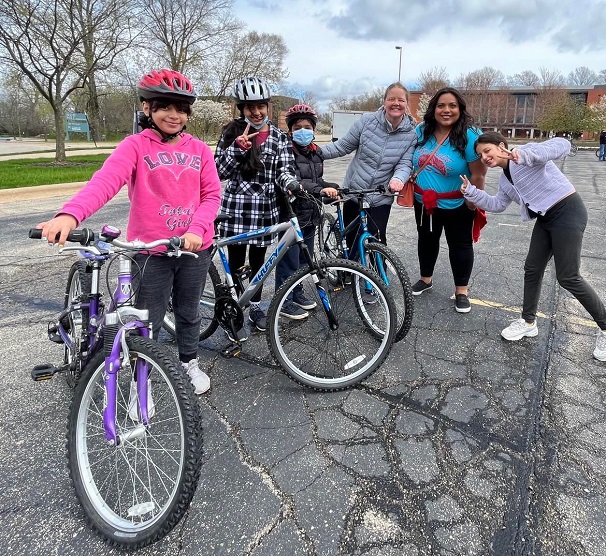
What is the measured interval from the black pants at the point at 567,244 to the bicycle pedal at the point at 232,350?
2437mm

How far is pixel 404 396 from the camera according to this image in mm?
2836

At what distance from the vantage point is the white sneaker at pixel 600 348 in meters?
3.24

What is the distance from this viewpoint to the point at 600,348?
3.27m

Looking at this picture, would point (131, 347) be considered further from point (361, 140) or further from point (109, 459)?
point (361, 140)

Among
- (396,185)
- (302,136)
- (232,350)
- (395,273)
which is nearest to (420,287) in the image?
(395,273)

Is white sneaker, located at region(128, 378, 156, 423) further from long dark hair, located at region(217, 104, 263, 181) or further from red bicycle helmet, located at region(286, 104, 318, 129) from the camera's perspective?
red bicycle helmet, located at region(286, 104, 318, 129)

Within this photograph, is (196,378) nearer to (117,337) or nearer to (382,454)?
(117,337)

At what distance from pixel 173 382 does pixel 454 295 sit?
3496 mm

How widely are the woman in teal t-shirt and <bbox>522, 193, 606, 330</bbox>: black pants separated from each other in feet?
2.45

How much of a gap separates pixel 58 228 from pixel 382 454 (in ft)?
6.25

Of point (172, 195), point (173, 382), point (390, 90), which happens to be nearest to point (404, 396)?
point (173, 382)

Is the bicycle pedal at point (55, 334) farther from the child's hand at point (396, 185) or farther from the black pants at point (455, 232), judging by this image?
the black pants at point (455, 232)

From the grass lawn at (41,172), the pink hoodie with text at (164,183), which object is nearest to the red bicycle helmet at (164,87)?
the pink hoodie with text at (164,183)

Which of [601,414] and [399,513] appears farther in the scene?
[601,414]
